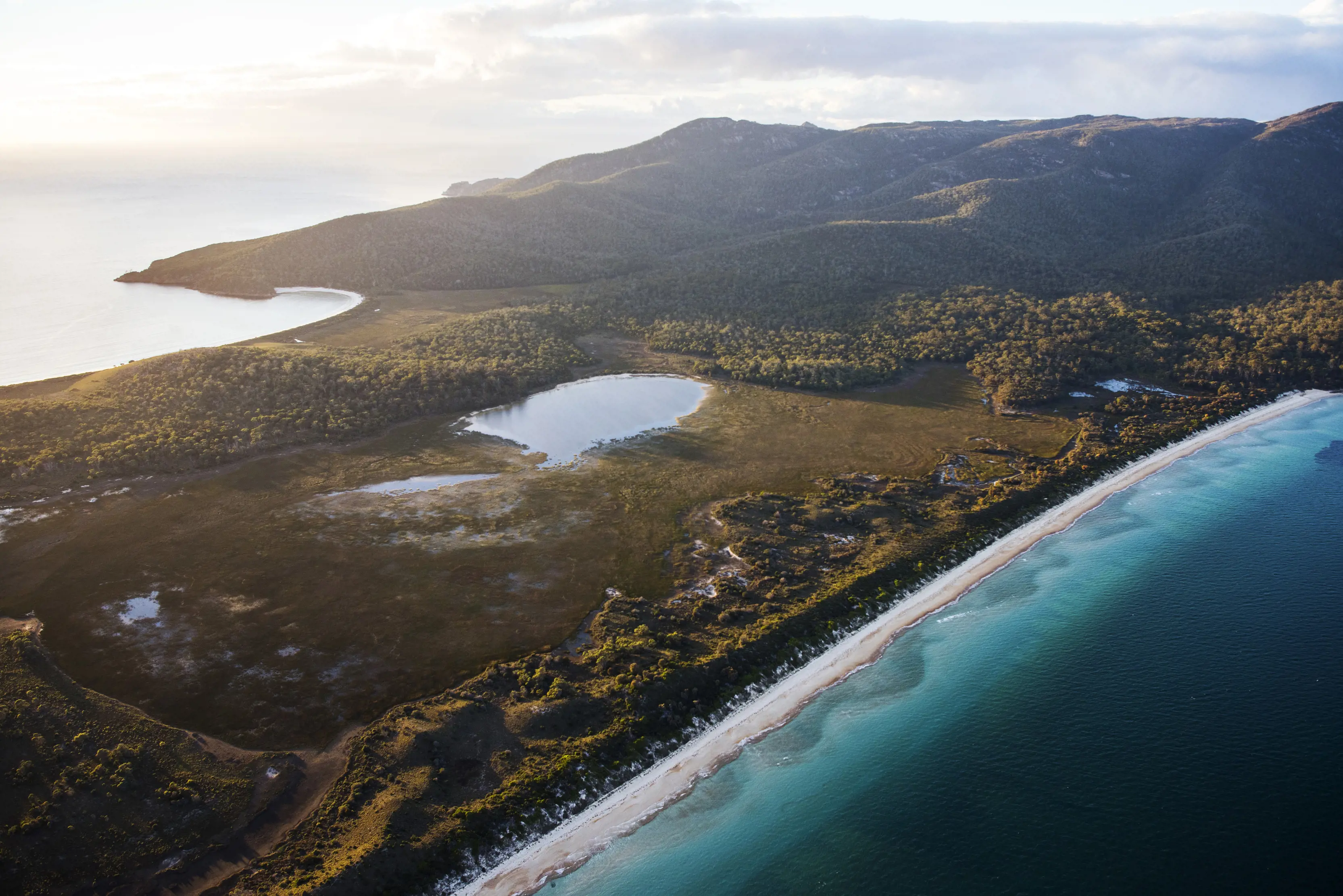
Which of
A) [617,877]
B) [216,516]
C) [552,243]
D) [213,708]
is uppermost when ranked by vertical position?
[552,243]

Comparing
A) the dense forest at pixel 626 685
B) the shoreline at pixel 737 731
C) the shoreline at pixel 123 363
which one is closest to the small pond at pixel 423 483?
the dense forest at pixel 626 685

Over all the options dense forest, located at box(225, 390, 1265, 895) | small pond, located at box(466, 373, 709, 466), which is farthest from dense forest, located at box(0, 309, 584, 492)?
dense forest, located at box(225, 390, 1265, 895)

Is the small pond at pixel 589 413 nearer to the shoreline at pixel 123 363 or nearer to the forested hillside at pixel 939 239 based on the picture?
the shoreline at pixel 123 363

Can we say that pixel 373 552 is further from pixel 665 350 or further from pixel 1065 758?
pixel 665 350

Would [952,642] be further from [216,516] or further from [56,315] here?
[56,315]

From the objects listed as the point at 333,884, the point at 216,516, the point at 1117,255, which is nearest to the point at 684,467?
the point at 216,516
